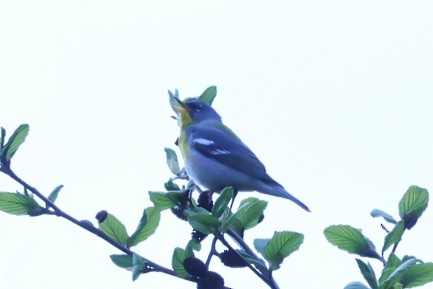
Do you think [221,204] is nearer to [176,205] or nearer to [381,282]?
[176,205]

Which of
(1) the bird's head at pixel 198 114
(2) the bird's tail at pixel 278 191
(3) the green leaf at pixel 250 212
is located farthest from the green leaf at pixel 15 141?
(1) the bird's head at pixel 198 114

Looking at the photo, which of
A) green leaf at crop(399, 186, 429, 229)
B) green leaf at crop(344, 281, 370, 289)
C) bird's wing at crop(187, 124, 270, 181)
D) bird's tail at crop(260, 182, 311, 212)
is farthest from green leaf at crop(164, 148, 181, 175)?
bird's wing at crop(187, 124, 270, 181)

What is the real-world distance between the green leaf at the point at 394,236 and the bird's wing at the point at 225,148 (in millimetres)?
3302

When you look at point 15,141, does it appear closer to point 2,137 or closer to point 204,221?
point 2,137

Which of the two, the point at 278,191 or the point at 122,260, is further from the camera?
A: the point at 278,191

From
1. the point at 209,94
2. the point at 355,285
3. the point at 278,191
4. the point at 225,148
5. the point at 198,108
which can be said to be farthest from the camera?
the point at 198,108

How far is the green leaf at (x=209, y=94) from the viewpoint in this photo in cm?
358

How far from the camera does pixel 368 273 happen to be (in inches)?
89.9

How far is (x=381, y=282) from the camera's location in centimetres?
226

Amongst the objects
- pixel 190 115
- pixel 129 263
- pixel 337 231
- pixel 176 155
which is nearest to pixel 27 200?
pixel 129 263

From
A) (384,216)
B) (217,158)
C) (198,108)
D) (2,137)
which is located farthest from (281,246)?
(198,108)

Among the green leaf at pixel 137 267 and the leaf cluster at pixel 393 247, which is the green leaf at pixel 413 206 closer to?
the leaf cluster at pixel 393 247

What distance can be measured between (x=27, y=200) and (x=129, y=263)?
17.3 inches

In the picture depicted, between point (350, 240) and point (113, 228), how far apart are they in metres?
0.86
